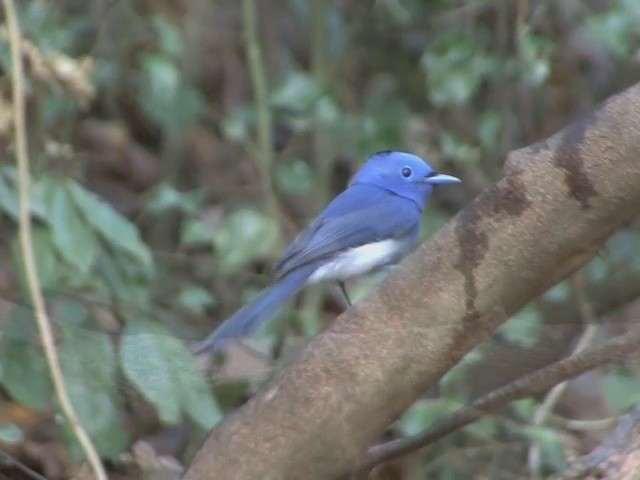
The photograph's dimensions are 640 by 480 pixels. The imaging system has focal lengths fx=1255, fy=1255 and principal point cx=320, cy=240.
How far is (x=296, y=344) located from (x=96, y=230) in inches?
36.1

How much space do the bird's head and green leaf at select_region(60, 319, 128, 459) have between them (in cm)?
105

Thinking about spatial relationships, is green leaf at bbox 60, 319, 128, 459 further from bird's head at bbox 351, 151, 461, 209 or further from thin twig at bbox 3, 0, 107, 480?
bird's head at bbox 351, 151, 461, 209

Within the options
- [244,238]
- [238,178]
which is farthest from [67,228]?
[238,178]

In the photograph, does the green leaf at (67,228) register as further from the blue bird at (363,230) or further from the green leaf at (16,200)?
the blue bird at (363,230)

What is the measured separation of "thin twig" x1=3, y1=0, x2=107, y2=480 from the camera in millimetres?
2297

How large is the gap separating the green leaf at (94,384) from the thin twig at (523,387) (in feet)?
1.77

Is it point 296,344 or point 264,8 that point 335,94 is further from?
point 296,344

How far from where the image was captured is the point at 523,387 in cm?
188

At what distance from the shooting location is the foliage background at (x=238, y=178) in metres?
2.51

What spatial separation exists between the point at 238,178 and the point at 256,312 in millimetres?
2463

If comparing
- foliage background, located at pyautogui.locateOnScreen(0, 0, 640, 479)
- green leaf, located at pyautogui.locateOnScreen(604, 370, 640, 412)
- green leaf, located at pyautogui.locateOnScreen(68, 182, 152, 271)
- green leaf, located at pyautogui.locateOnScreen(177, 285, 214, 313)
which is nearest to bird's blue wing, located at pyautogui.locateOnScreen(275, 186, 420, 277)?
foliage background, located at pyautogui.locateOnScreen(0, 0, 640, 479)

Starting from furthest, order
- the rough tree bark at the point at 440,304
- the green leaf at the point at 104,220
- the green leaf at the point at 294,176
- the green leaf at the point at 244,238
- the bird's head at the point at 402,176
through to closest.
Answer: the green leaf at the point at 294,176
the green leaf at the point at 244,238
the bird's head at the point at 402,176
the green leaf at the point at 104,220
the rough tree bark at the point at 440,304

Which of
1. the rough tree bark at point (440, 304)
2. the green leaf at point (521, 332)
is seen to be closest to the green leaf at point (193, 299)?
the green leaf at point (521, 332)

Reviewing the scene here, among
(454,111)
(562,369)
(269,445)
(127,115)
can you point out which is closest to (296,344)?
(269,445)
